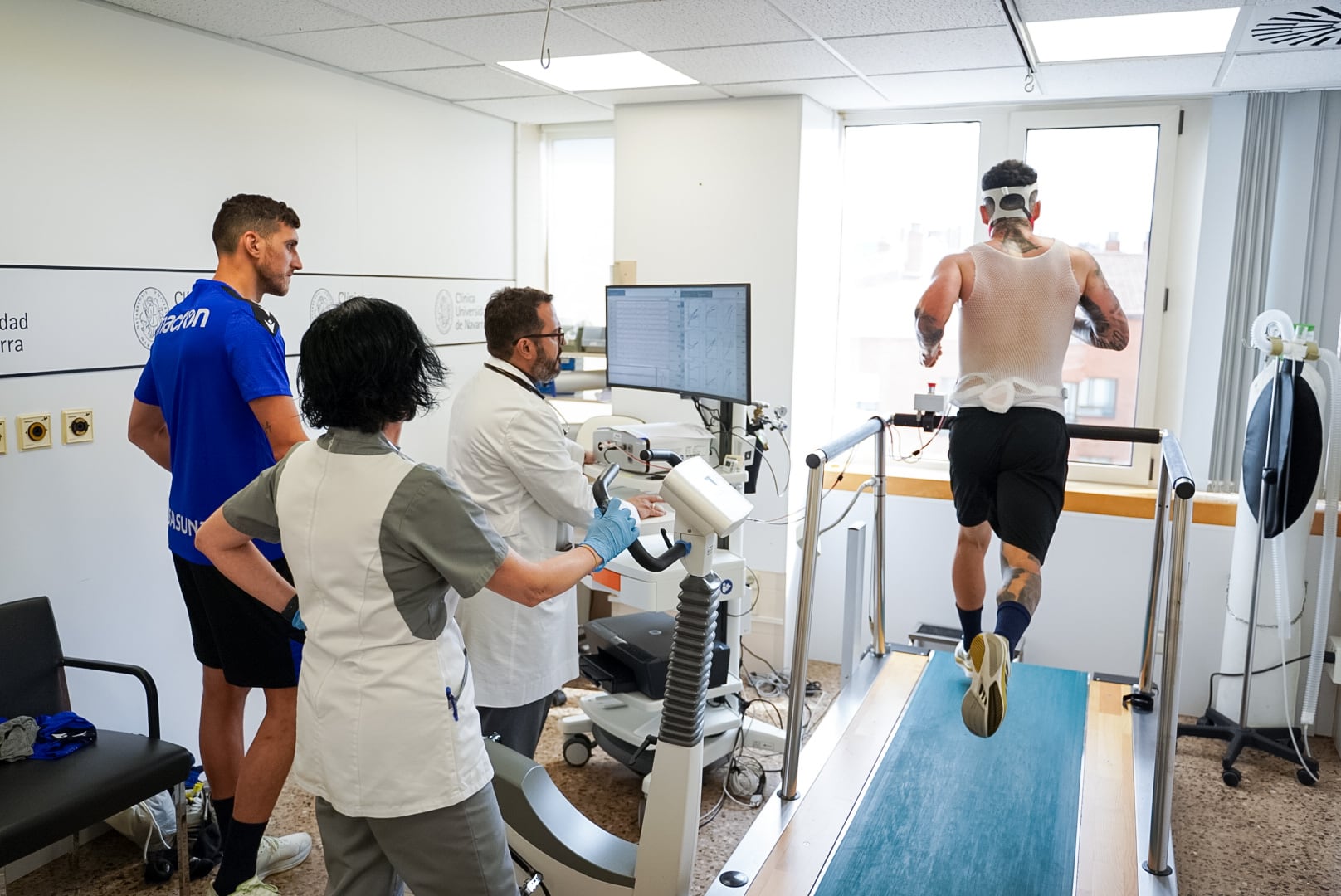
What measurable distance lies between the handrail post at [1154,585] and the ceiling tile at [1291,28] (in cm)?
133

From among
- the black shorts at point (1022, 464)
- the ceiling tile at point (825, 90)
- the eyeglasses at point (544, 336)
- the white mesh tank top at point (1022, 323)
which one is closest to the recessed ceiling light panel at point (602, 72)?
the ceiling tile at point (825, 90)

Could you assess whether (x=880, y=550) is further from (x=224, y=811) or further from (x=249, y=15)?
(x=249, y=15)

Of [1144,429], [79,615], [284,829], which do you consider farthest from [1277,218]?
[79,615]

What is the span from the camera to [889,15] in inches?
118

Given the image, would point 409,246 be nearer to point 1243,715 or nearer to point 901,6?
point 901,6

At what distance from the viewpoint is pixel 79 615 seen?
304cm

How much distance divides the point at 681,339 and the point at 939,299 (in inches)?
38.8

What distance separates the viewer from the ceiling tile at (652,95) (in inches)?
166

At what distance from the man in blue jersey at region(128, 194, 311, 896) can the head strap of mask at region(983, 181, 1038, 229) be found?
6.31 ft

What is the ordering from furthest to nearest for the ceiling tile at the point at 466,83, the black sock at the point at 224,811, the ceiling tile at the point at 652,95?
the ceiling tile at the point at 652,95, the ceiling tile at the point at 466,83, the black sock at the point at 224,811

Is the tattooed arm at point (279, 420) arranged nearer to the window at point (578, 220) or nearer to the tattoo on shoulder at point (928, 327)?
the tattoo on shoulder at point (928, 327)

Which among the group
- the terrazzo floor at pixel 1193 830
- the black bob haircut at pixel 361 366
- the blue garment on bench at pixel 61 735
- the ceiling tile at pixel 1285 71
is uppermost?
the ceiling tile at pixel 1285 71

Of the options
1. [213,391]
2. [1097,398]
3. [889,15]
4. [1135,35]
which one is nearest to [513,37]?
[889,15]

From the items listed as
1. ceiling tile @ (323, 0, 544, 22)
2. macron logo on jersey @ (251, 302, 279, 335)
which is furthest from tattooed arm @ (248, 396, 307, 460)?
ceiling tile @ (323, 0, 544, 22)
